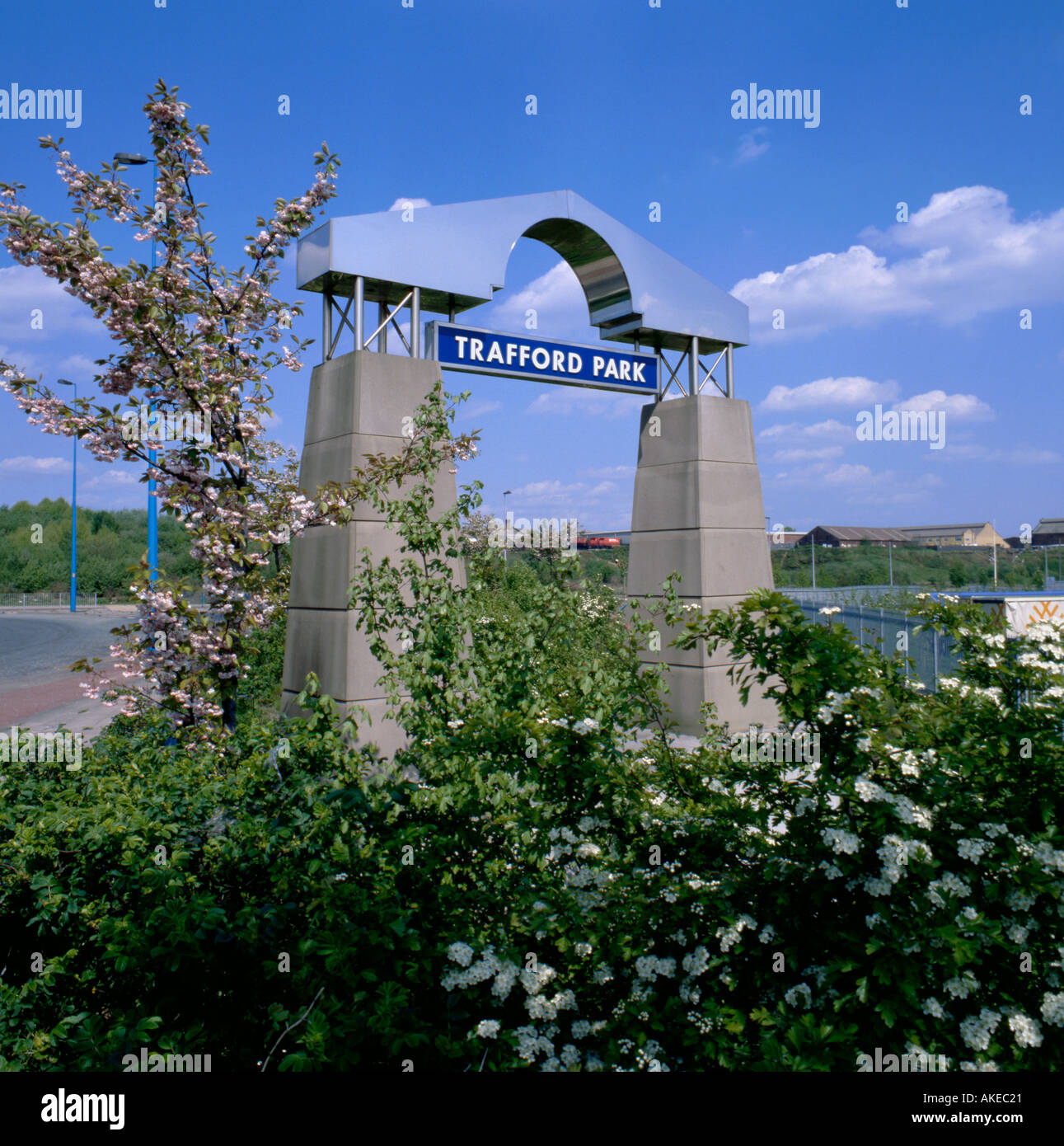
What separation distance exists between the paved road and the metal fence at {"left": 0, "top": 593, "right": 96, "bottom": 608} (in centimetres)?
1566

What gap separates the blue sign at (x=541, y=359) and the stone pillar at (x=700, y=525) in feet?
2.59

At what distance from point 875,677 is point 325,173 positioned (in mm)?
5823

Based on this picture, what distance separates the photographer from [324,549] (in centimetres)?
833

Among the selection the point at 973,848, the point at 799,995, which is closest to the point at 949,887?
the point at 973,848

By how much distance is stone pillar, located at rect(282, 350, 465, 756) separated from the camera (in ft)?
26.1

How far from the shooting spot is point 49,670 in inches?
862

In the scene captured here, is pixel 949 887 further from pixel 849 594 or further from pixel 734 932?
pixel 849 594

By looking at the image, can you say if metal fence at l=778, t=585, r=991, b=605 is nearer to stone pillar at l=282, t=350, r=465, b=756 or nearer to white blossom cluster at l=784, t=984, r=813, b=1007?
stone pillar at l=282, t=350, r=465, b=756

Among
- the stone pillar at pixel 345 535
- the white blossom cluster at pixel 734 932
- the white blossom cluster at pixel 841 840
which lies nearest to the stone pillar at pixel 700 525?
the stone pillar at pixel 345 535

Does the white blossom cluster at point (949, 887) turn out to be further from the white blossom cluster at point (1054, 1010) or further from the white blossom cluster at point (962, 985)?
the white blossom cluster at point (1054, 1010)

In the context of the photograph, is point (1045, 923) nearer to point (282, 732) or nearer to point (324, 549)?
point (282, 732)

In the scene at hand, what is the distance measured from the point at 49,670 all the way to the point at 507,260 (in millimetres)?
18503

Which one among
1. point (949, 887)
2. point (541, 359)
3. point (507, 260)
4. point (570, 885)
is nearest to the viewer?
point (949, 887)

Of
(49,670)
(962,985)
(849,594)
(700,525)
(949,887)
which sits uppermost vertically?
(700,525)
